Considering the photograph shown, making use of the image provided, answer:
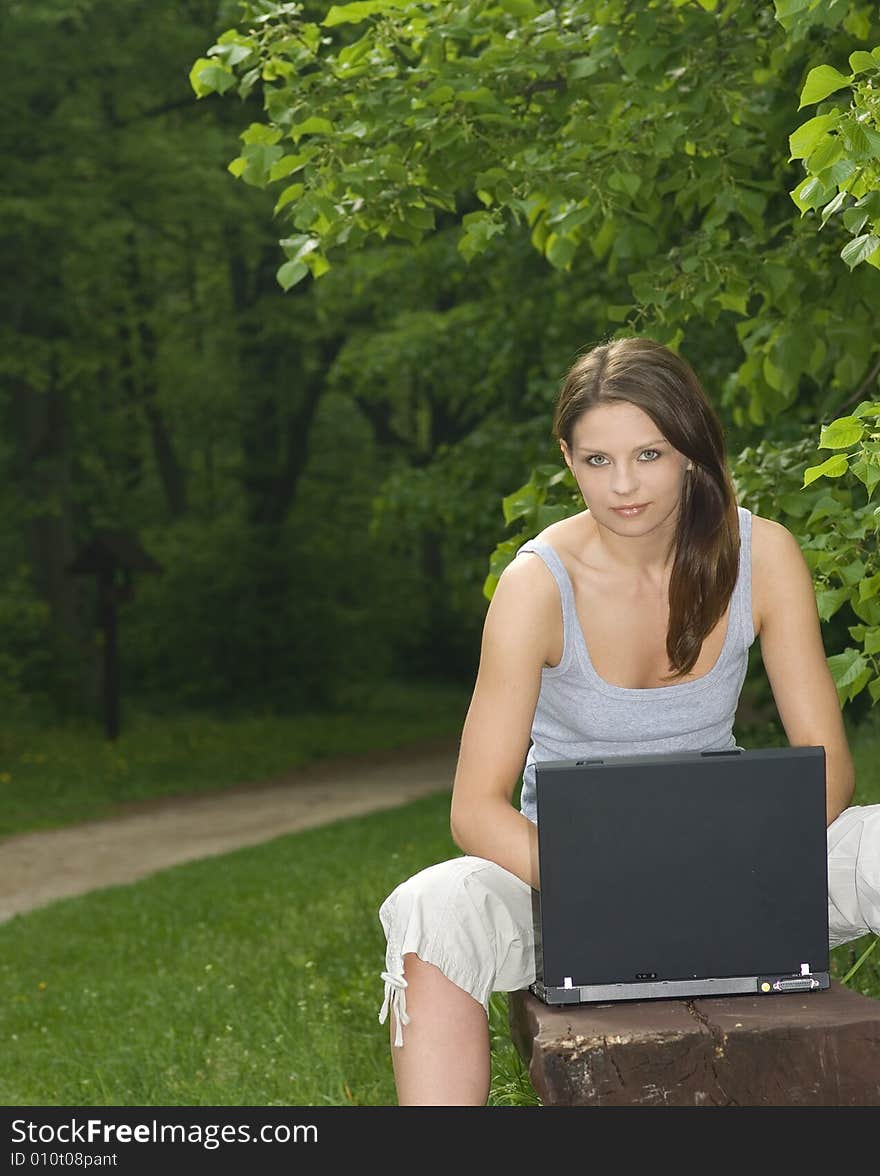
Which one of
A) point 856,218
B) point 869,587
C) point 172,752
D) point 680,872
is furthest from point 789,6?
point 172,752

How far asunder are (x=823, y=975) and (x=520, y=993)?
550 mm

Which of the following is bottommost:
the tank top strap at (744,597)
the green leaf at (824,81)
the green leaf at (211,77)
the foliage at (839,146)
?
the tank top strap at (744,597)

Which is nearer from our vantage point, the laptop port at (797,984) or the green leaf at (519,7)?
the laptop port at (797,984)

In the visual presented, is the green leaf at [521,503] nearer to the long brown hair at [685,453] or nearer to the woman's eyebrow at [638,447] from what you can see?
the long brown hair at [685,453]

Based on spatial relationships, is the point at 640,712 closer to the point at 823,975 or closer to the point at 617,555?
the point at 617,555

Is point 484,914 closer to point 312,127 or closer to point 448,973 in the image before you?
point 448,973

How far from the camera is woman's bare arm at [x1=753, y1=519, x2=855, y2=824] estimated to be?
124 inches

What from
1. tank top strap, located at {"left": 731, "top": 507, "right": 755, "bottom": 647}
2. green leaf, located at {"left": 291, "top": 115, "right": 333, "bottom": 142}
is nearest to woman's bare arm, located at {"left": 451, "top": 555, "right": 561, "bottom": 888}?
tank top strap, located at {"left": 731, "top": 507, "right": 755, "bottom": 647}

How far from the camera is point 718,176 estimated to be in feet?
17.6

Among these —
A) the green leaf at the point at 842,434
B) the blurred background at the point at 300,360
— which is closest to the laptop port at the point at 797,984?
the green leaf at the point at 842,434

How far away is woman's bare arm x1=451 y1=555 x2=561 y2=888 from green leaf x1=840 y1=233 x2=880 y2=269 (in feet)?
3.31

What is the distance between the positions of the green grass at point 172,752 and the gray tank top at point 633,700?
36.8 ft

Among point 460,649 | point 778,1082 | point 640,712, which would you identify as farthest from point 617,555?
point 460,649

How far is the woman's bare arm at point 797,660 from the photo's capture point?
315cm
